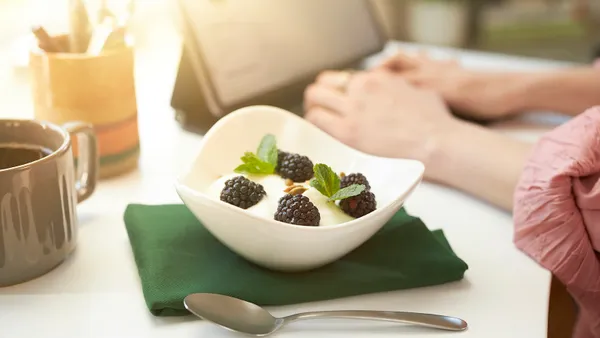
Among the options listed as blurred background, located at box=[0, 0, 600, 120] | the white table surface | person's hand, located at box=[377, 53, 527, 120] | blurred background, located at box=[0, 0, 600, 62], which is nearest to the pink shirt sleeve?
the white table surface

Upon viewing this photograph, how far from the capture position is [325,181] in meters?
0.60

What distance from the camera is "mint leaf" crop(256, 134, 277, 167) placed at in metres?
0.66

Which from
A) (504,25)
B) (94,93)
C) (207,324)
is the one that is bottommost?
(504,25)

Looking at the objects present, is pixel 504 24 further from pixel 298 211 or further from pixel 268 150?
pixel 298 211

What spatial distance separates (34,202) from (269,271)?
0.67ft

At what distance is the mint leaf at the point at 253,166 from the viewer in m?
0.65

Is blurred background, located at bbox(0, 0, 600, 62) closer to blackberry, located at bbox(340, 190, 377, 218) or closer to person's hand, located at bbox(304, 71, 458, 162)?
person's hand, located at bbox(304, 71, 458, 162)

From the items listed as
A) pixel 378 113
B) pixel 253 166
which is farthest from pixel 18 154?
pixel 378 113

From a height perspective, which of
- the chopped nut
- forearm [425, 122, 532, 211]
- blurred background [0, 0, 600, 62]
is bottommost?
blurred background [0, 0, 600, 62]

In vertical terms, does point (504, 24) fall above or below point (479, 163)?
below

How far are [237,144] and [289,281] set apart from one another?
0.64ft

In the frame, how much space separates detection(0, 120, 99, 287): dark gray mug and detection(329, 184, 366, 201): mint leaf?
24 centimetres

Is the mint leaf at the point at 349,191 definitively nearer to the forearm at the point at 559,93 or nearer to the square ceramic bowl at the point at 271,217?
the square ceramic bowl at the point at 271,217

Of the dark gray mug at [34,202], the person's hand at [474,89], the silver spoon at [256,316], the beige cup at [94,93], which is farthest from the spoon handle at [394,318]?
the person's hand at [474,89]
